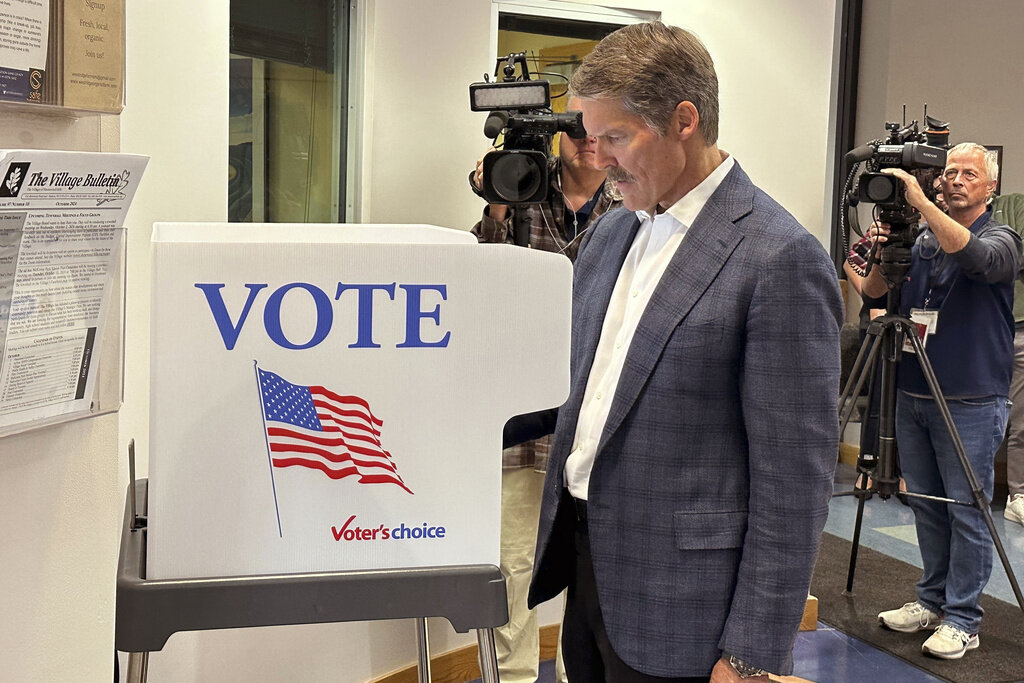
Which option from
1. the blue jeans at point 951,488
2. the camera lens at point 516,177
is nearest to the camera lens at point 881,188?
the blue jeans at point 951,488

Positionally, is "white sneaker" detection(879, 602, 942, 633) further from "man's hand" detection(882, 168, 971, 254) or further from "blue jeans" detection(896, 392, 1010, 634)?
"man's hand" detection(882, 168, 971, 254)

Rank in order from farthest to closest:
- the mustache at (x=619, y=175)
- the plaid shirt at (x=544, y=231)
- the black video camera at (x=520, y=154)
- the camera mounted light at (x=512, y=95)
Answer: the plaid shirt at (x=544, y=231) < the black video camera at (x=520, y=154) < the camera mounted light at (x=512, y=95) < the mustache at (x=619, y=175)

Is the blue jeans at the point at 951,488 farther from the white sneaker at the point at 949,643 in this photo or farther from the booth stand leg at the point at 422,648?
the booth stand leg at the point at 422,648

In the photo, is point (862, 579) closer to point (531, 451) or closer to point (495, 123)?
point (531, 451)

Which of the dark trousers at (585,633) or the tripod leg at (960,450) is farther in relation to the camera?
the tripod leg at (960,450)

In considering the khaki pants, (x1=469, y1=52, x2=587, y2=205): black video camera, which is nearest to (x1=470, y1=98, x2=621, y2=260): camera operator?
(x1=469, y1=52, x2=587, y2=205): black video camera

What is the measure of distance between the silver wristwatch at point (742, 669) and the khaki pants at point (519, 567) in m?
1.35

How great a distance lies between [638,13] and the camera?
10.9 ft

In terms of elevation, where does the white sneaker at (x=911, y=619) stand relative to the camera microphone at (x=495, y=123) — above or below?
below

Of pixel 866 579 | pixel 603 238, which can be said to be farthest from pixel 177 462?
pixel 866 579

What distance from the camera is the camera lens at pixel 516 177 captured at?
7.25ft

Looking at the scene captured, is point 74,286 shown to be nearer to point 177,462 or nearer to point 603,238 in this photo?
point 177,462

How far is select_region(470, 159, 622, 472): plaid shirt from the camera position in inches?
102

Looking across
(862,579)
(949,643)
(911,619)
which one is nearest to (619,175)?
(949,643)
